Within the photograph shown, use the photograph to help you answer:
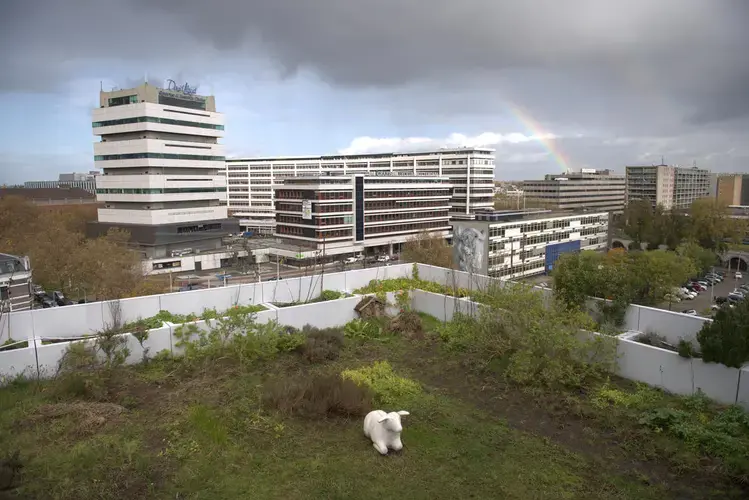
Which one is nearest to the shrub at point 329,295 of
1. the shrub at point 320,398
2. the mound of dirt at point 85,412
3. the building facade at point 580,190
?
A: the shrub at point 320,398

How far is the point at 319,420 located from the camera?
6250mm

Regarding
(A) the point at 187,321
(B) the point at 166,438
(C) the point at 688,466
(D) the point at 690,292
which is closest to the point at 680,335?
(C) the point at 688,466

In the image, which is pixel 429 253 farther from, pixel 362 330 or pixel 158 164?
pixel 362 330

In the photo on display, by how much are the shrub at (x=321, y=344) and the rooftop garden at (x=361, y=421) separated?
0.05 m

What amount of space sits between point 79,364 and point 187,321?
6.45 ft

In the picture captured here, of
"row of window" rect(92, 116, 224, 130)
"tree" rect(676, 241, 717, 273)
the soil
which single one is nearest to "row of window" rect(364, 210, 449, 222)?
"row of window" rect(92, 116, 224, 130)

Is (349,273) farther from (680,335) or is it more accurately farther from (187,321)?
(680,335)

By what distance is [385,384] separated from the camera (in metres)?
7.39

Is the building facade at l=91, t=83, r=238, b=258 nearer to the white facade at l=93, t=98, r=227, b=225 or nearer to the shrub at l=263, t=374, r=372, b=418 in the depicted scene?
the white facade at l=93, t=98, r=227, b=225

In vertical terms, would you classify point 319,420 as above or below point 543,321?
below

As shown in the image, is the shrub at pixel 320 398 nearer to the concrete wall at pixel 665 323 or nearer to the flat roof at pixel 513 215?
the concrete wall at pixel 665 323

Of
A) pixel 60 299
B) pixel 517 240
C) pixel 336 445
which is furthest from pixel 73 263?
pixel 517 240

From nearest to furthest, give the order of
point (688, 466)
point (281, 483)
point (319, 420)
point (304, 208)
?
point (281, 483)
point (688, 466)
point (319, 420)
point (304, 208)

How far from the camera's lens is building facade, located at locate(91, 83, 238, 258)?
38875 millimetres
